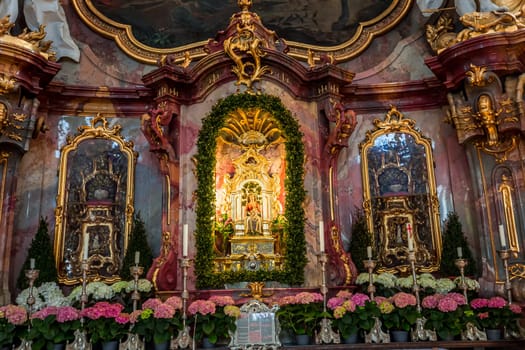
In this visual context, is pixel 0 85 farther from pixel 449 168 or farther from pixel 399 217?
pixel 449 168

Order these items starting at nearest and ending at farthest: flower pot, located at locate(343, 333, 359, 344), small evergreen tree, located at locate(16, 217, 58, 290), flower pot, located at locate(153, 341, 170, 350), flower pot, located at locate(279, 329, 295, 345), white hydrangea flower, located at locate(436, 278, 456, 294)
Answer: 1. flower pot, located at locate(153, 341, 170, 350)
2. flower pot, located at locate(343, 333, 359, 344)
3. flower pot, located at locate(279, 329, 295, 345)
4. white hydrangea flower, located at locate(436, 278, 456, 294)
5. small evergreen tree, located at locate(16, 217, 58, 290)

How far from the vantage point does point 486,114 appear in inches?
381

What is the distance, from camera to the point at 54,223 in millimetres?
10797

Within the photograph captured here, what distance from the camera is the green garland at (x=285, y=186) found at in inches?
380

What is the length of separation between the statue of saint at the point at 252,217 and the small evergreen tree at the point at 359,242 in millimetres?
1933

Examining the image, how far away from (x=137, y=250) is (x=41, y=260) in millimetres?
1787

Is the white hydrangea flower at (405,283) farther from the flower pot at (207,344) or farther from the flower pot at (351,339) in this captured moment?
the flower pot at (207,344)

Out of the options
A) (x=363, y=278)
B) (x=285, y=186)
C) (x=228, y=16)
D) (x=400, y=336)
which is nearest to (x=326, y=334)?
(x=400, y=336)

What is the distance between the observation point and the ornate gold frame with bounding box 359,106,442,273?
10781 millimetres

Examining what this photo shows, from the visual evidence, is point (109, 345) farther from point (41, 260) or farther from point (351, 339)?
point (351, 339)

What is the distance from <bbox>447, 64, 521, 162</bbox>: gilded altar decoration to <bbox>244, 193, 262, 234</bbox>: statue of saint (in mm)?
4177

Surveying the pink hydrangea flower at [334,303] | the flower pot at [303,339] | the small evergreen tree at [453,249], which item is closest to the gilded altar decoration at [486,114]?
the small evergreen tree at [453,249]

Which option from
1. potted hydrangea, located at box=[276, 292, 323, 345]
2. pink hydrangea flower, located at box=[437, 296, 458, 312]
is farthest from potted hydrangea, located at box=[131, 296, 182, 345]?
pink hydrangea flower, located at box=[437, 296, 458, 312]

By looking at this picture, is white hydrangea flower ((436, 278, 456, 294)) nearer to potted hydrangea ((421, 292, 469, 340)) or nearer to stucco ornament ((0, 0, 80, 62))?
potted hydrangea ((421, 292, 469, 340))
